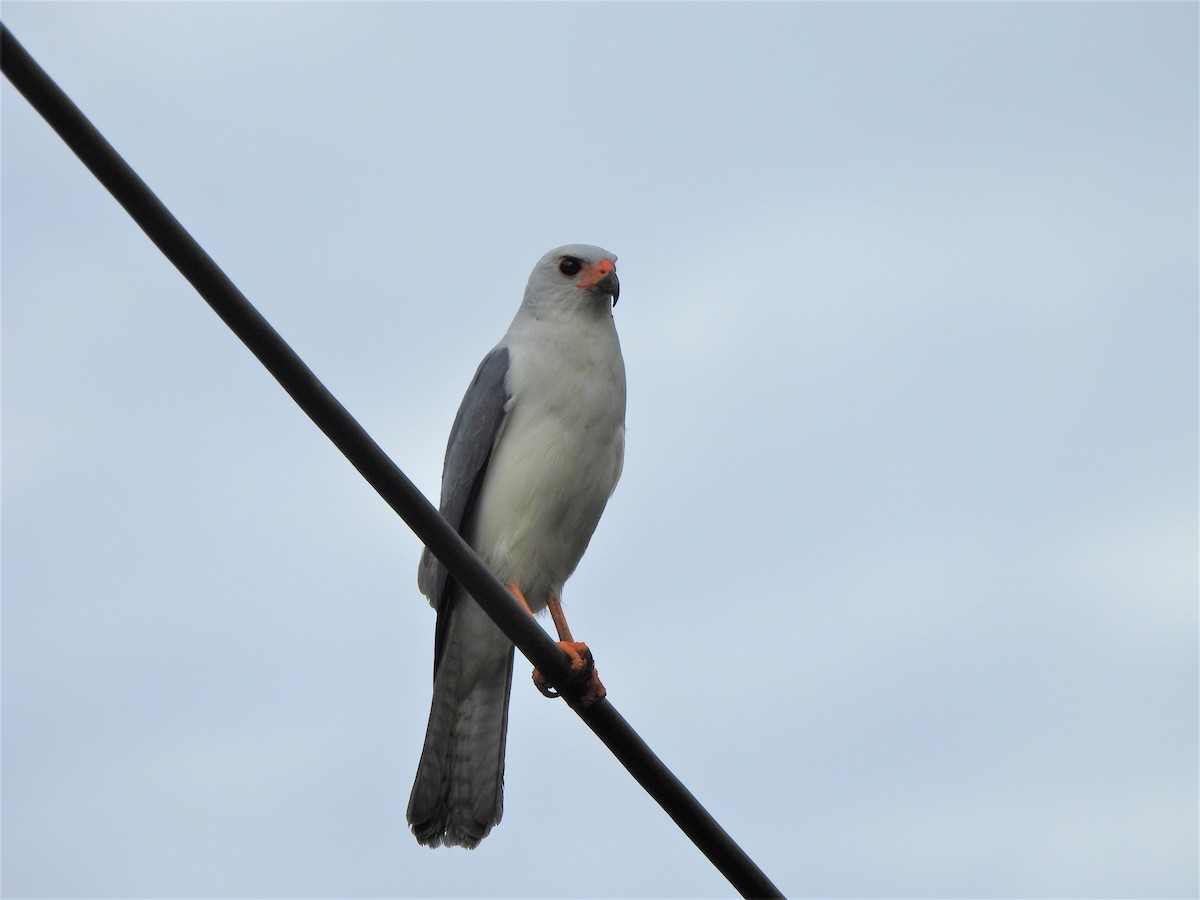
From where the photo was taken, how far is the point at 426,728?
5.98 meters

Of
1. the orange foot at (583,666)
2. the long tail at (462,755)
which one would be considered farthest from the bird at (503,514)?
the orange foot at (583,666)

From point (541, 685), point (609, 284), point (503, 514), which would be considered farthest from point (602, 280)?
Answer: point (541, 685)

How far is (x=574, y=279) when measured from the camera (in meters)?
6.27

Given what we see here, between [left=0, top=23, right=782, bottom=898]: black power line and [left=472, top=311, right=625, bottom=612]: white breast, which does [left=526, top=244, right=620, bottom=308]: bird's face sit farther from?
[left=0, top=23, right=782, bottom=898]: black power line

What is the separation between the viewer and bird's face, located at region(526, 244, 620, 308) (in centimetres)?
618

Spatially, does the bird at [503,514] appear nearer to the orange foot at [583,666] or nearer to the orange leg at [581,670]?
the orange leg at [581,670]

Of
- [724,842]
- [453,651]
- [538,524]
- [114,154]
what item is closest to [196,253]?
[114,154]

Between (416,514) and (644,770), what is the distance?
1.11 metres

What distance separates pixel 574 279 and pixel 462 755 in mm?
2421

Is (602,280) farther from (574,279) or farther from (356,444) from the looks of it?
(356,444)

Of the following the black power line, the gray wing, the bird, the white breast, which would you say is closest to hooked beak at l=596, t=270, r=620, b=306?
the bird

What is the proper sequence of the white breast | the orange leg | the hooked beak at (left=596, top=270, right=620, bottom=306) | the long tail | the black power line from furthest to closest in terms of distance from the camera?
1. the hooked beak at (left=596, top=270, right=620, bottom=306)
2. the long tail
3. the white breast
4. the orange leg
5. the black power line

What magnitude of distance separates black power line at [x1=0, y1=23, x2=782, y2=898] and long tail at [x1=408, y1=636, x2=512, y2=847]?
178cm

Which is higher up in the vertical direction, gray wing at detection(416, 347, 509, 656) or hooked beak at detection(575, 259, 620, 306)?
hooked beak at detection(575, 259, 620, 306)
